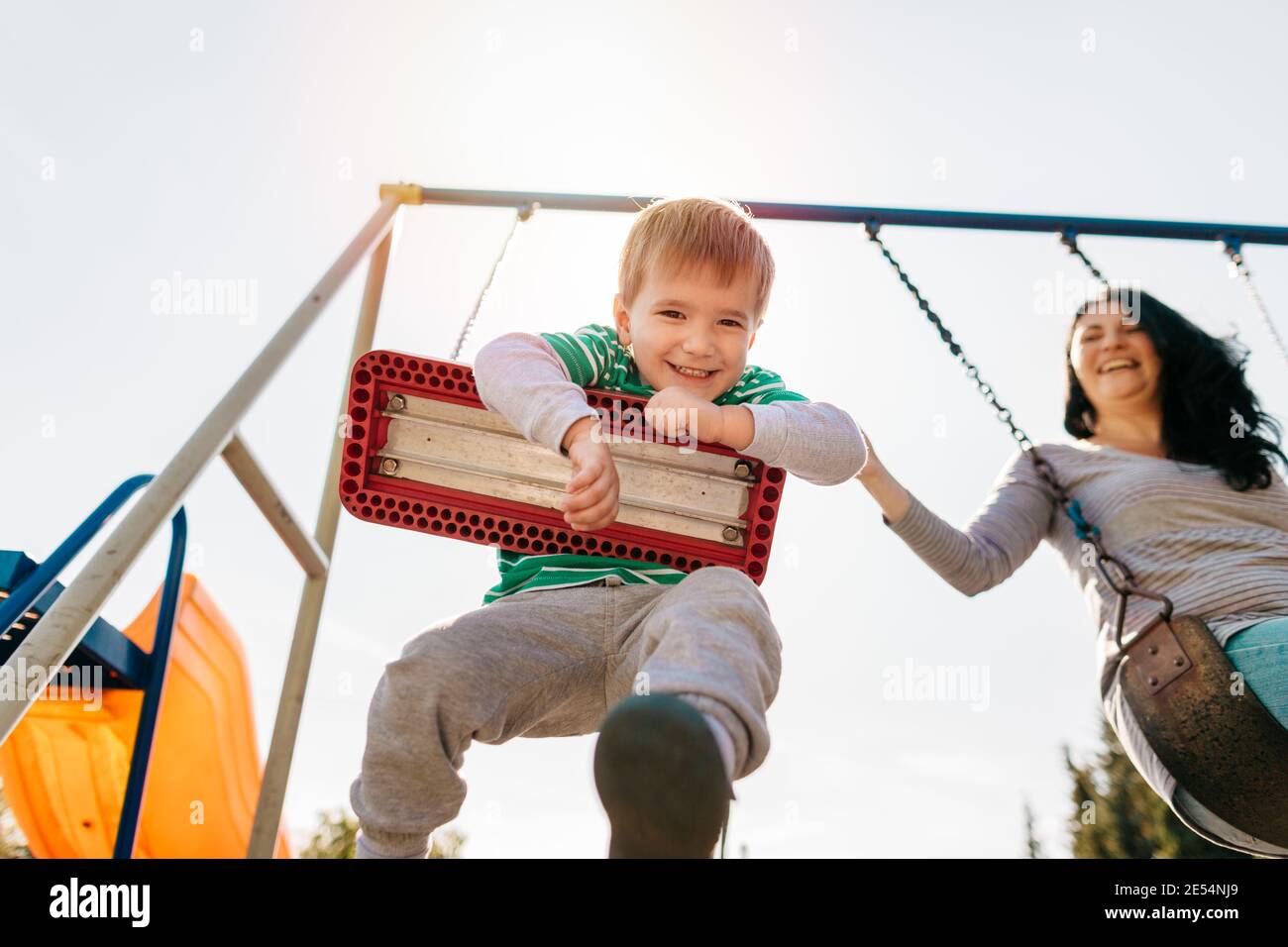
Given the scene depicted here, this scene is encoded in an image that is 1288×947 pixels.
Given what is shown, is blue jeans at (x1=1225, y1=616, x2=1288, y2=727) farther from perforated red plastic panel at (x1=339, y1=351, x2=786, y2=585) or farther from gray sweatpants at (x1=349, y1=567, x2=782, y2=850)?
gray sweatpants at (x1=349, y1=567, x2=782, y2=850)

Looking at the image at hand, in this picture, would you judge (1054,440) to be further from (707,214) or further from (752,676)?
(752,676)

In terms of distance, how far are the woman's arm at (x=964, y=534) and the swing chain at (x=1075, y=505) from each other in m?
0.12

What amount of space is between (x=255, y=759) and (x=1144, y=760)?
2.80 m

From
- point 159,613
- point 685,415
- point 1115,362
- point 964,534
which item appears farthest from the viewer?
point 159,613

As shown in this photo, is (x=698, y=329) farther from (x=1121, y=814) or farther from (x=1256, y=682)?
(x=1121, y=814)

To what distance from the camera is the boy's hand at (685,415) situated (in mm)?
1299

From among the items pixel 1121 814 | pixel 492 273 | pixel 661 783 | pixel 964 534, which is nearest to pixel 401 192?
pixel 492 273

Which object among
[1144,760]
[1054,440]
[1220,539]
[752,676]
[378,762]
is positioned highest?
[1054,440]

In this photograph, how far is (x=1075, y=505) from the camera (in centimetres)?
214

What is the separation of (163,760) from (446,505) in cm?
202

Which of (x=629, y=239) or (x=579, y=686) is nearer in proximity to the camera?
(x=579, y=686)

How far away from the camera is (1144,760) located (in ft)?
6.22

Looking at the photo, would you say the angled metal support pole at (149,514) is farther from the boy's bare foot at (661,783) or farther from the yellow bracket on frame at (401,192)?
the boy's bare foot at (661,783)
